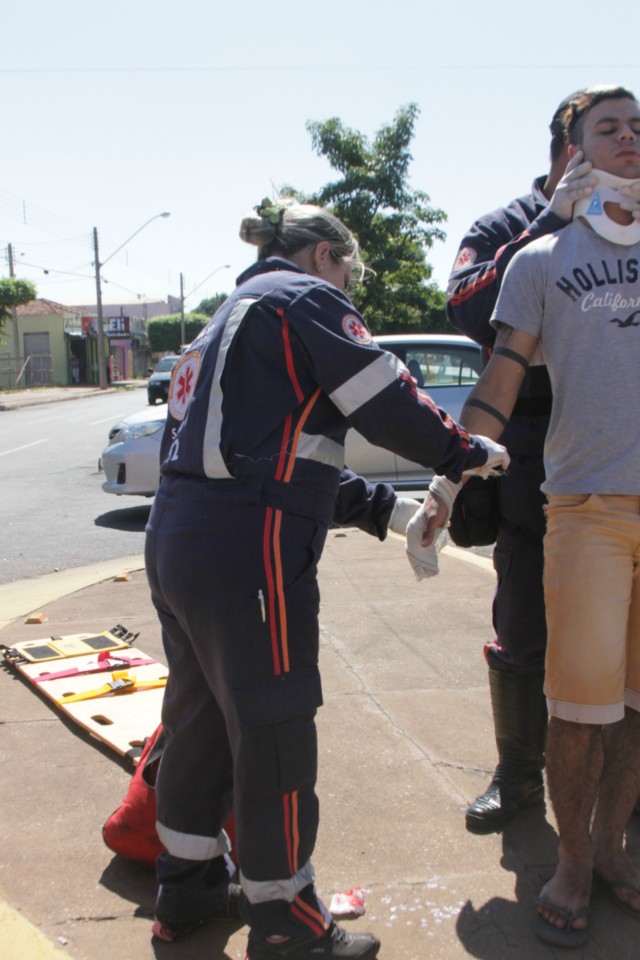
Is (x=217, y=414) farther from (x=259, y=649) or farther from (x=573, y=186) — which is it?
(x=573, y=186)

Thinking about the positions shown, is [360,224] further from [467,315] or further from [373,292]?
[467,315]

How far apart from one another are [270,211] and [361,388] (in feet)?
1.90

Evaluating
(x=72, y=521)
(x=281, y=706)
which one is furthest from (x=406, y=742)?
(x=72, y=521)

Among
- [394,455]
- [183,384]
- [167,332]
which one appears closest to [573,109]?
[183,384]

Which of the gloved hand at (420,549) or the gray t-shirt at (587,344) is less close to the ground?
the gray t-shirt at (587,344)

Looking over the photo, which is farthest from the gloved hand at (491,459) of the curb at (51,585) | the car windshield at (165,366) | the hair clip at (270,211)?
the car windshield at (165,366)

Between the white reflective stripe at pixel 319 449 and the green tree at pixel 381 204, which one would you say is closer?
the white reflective stripe at pixel 319 449

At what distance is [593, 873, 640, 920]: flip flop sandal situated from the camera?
2.48m

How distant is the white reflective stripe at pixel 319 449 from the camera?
228cm

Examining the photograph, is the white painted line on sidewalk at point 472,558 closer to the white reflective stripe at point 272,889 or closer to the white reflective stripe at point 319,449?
the white reflective stripe at point 319,449

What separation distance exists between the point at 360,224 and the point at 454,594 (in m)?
18.6

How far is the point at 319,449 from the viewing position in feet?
7.61

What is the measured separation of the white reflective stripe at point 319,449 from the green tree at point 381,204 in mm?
20316

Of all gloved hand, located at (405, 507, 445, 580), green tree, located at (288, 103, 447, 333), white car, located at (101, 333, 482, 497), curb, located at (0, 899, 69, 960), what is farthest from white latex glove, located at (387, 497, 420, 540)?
green tree, located at (288, 103, 447, 333)
